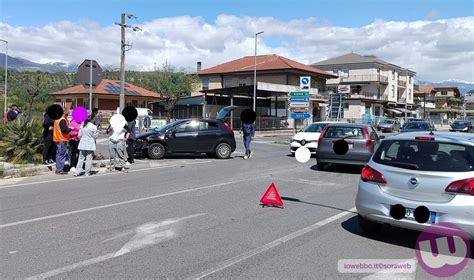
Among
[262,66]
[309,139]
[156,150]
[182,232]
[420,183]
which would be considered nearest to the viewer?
A: [420,183]

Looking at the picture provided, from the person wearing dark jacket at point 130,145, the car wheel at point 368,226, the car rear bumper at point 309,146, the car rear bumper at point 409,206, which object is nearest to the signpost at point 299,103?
the car rear bumper at point 309,146

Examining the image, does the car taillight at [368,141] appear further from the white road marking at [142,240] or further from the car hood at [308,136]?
the white road marking at [142,240]

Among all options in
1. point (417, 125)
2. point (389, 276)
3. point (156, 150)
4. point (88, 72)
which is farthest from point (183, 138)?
point (417, 125)

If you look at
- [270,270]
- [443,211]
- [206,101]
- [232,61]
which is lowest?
[270,270]

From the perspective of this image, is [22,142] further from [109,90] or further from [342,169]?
[109,90]

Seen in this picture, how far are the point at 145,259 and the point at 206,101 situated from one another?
3984cm

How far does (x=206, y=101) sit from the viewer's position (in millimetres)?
44656

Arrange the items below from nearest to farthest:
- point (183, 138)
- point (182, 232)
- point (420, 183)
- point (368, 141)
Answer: point (420, 183) < point (182, 232) < point (368, 141) < point (183, 138)

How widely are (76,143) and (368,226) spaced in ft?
30.2

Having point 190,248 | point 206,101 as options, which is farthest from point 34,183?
point 206,101

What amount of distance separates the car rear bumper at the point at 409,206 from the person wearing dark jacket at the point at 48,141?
9628 mm

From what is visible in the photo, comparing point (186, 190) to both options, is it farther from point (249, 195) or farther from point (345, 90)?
point (345, 90)

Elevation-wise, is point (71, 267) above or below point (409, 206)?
below

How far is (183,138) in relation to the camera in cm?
1666
